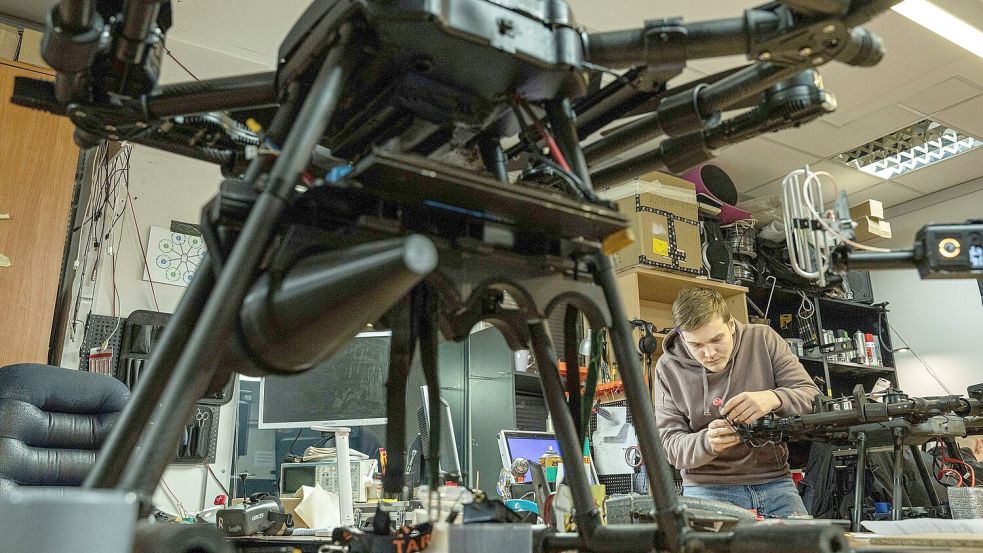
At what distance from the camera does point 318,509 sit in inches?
91.4

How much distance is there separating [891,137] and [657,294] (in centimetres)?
167

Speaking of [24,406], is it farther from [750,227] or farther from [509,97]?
[750,227]

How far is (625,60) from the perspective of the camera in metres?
0.56

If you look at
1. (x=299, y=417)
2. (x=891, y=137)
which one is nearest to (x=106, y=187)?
(x=299, y=417)

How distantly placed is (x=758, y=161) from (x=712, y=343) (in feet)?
7.45

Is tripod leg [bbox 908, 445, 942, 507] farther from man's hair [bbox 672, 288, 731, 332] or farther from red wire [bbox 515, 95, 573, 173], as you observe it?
red wire [bbox 515, 95, 573, 173]

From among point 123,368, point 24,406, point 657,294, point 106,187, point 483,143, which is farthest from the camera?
point 657,294

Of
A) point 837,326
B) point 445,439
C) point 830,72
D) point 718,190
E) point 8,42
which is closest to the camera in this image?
point 445,439

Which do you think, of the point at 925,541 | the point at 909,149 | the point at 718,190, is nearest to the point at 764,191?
the point at 718,190

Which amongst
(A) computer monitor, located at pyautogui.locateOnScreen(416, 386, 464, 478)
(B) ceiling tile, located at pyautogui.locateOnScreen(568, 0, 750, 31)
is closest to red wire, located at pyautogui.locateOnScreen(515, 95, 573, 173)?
(A) computer monitor, located at pyautogui.locateOnScreen(416, 386, 464, 478)

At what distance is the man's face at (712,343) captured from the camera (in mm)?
2322

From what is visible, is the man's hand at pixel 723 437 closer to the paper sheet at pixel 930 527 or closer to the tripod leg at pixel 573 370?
the paper sheet at pixel 930 527

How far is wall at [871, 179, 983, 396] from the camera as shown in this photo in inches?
188

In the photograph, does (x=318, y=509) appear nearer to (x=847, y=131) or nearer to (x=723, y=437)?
(x=723, y=437)
